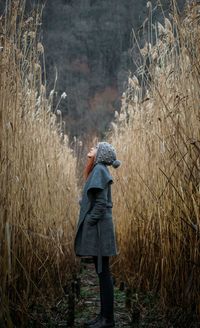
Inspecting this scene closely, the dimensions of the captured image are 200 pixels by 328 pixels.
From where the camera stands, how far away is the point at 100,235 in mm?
2348

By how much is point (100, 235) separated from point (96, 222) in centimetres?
7

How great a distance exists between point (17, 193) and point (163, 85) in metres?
1.05

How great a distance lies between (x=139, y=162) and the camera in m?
3.12

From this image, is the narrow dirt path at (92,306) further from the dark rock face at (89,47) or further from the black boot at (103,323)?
the dark rock face at (89,47)

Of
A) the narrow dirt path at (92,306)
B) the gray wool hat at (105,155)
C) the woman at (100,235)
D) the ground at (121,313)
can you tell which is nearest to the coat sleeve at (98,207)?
the woman at (100,235)

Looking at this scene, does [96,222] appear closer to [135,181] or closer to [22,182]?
[22,182]

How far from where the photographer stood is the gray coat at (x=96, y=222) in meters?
2.32

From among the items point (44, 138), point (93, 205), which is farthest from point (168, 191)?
point (44, 138)

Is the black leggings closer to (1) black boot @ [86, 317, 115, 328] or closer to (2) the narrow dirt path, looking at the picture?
(1) black boot @ [86, 317, 115, 328]

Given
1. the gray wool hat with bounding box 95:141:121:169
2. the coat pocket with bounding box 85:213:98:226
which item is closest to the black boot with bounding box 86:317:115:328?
the coat pocket with bounding box 85:213:98:226

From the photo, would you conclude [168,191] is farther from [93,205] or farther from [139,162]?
[139,162]

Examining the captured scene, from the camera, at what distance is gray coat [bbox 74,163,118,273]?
2322 millimetres

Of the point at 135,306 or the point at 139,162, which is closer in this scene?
the point at 135,306

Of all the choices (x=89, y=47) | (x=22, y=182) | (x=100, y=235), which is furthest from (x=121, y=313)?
(x=89, y=47)
